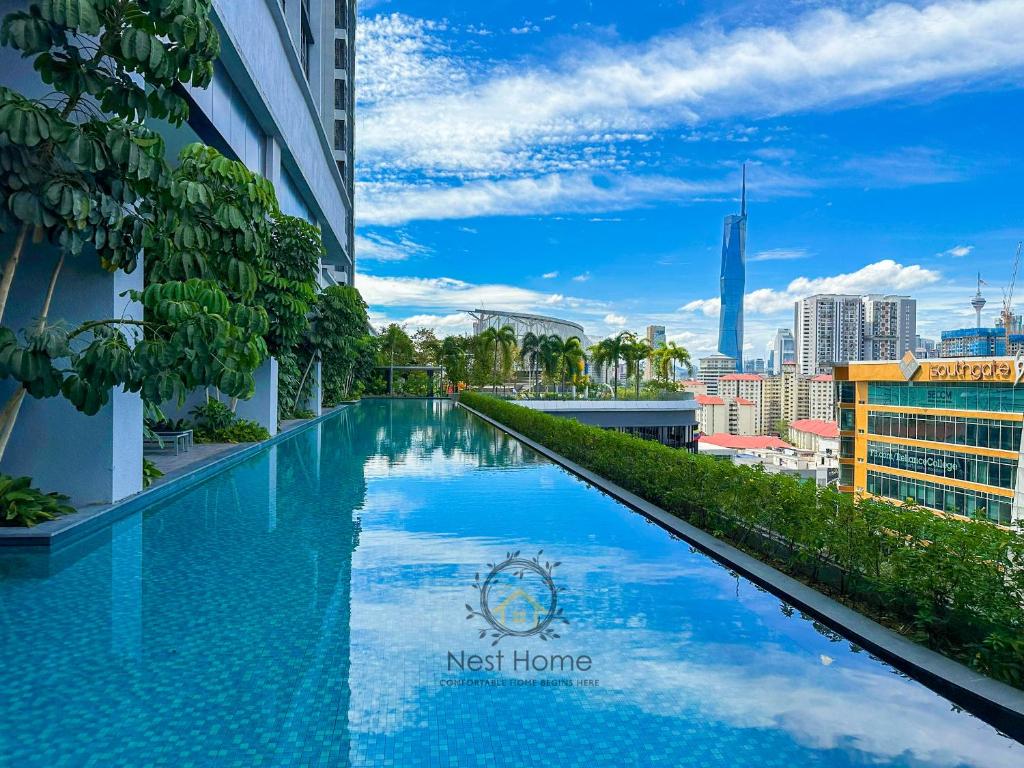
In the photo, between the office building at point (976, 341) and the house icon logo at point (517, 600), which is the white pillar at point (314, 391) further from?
the office building at point (976, 341)

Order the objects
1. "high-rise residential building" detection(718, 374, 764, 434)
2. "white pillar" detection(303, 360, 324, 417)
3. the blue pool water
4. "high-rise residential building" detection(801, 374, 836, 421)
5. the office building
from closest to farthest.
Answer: the blue pool water
"white pillar" detection(303, 360, 324, 417)
the office building
"high-rise residential building" detection(801, 374, 836, 421)
"high-rise residential building" detection(718, 374, 764, 434)

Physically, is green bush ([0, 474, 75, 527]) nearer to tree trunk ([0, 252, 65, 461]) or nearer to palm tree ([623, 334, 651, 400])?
tree trunk ([0, 252, 65, 461])

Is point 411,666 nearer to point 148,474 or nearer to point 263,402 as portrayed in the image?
point 148,474

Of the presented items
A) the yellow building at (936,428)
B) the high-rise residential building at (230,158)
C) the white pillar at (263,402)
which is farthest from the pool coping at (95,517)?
the yellow building at (936,428)

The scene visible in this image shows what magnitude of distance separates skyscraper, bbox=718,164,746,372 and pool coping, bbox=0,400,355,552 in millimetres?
115945

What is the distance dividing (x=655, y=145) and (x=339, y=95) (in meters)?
22.4

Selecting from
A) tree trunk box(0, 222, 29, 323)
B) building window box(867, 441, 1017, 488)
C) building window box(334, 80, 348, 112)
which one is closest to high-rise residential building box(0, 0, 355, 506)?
tree trunk box(0, 222, 29, 323)

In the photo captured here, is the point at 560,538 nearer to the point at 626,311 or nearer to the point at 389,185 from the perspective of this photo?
the point at 389,185

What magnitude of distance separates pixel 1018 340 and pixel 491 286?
53329 mm

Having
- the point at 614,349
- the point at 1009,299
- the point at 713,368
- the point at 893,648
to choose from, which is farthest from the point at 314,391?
the point at 713,368

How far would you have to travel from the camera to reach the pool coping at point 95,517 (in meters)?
5.88

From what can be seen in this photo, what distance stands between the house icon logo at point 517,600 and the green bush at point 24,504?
4140mm

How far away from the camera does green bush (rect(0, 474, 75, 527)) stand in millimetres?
6117

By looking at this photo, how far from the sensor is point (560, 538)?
671cm
